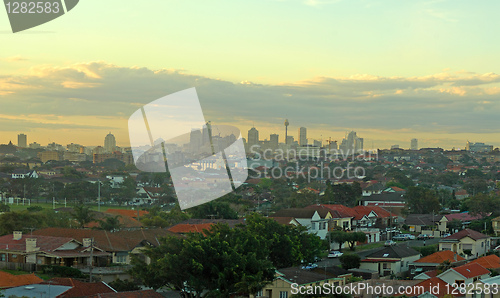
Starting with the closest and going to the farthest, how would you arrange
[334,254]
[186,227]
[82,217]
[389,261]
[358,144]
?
1. [389,261]
2. [334,254]
3. [82,217]
4. [186,227]
5. [358,144]

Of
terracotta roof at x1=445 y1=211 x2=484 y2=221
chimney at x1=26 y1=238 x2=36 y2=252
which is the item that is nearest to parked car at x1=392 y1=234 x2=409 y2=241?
terracotta roof at x1=445 y1=211 x2=484 y2=221

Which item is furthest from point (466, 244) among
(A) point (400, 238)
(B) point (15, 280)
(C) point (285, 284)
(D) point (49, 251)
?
(B) point (15, 280)

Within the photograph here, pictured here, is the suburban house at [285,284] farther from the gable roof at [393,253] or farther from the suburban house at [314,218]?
the suburban house at [314,218]

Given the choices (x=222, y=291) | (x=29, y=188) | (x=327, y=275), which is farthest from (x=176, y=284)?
(x=29, y=188)

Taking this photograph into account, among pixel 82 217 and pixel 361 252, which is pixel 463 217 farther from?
pixel 82 217

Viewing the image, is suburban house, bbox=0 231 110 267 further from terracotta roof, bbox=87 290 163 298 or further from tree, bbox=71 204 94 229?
tree, bbox=71 204 94 229
